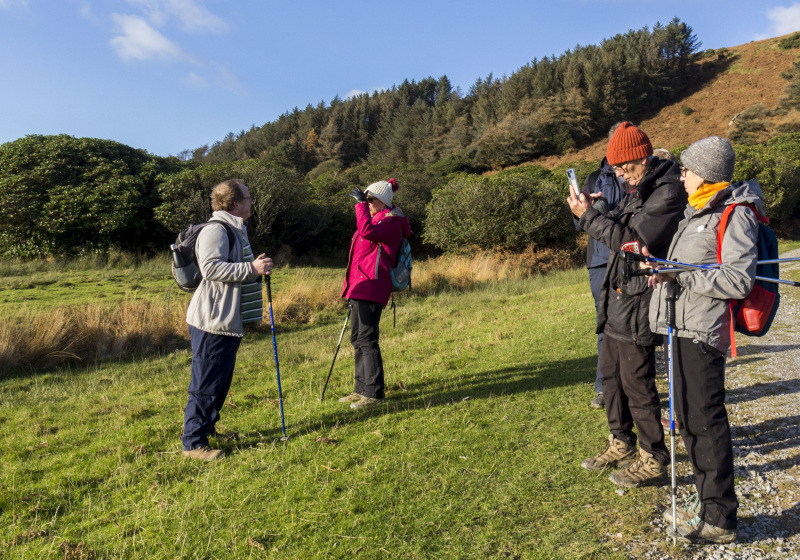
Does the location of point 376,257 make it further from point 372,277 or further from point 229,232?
point 229,232

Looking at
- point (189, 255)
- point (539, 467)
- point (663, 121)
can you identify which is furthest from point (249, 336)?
point (663, 121)

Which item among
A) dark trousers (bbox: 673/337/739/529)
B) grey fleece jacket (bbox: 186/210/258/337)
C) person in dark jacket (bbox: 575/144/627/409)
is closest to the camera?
dark trousers (bbox: 673/337/739/529)

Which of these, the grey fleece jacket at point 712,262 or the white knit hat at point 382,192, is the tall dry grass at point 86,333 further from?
the grey fleece jacket at point 712,262

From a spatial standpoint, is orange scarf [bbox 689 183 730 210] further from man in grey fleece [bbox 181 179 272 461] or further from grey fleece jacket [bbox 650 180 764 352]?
man in grey fleece [bbox 181 179 272 461]

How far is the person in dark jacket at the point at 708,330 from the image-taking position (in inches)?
114

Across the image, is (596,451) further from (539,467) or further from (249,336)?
(249,336)

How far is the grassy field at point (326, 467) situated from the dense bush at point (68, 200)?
12306mm

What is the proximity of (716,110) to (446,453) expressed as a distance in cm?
5826

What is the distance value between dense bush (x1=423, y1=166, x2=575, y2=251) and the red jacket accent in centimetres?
1523

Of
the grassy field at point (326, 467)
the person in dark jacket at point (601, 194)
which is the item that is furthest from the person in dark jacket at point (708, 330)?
the person in dark jacket at point (601, 194)

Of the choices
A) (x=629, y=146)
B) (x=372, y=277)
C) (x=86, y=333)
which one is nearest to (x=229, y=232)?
(x=372, y=277)

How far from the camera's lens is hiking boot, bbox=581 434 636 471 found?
3.95m

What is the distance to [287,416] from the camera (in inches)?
213

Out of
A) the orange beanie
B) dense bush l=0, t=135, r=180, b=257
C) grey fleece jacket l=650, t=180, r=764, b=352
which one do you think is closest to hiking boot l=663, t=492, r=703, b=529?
grey fleece jacket l=650, t=180, r=764, b=352
